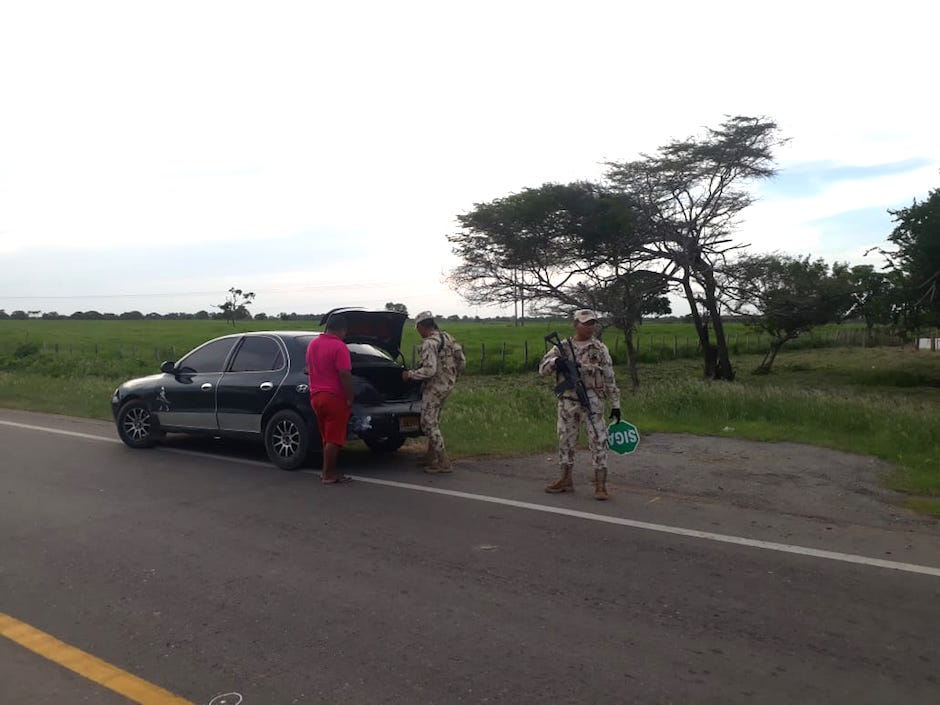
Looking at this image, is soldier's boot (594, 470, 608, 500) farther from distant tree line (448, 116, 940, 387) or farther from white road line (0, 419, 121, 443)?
distant tree line (448, 116, 940, 387)

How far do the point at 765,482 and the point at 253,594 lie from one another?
16.7 ft

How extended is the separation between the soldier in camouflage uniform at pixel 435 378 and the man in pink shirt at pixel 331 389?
0.69 m

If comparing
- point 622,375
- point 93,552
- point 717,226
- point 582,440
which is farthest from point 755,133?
point 93,552

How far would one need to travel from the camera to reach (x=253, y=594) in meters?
4.95

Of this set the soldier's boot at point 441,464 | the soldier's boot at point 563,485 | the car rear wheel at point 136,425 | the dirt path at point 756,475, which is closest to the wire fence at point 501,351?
the car rear wheel at point 136,425

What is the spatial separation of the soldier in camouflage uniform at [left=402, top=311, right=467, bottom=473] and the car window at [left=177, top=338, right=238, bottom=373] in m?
2.47

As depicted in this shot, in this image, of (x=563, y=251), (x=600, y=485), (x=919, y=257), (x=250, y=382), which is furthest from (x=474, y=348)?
(x=600, y=485)

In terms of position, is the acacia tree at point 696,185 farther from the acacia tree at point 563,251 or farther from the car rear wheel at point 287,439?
the car rear wheel at point 287,439

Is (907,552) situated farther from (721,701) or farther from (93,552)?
(93,552)

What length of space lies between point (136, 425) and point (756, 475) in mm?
7213

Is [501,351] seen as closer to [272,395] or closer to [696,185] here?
[696,185]

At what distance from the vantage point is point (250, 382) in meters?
9.21

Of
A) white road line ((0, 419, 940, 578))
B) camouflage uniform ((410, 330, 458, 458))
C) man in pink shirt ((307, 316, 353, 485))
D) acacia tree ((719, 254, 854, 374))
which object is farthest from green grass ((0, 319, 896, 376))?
white road line ((0, 419, 940, 578))

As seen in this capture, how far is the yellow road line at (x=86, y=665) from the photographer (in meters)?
3.69
